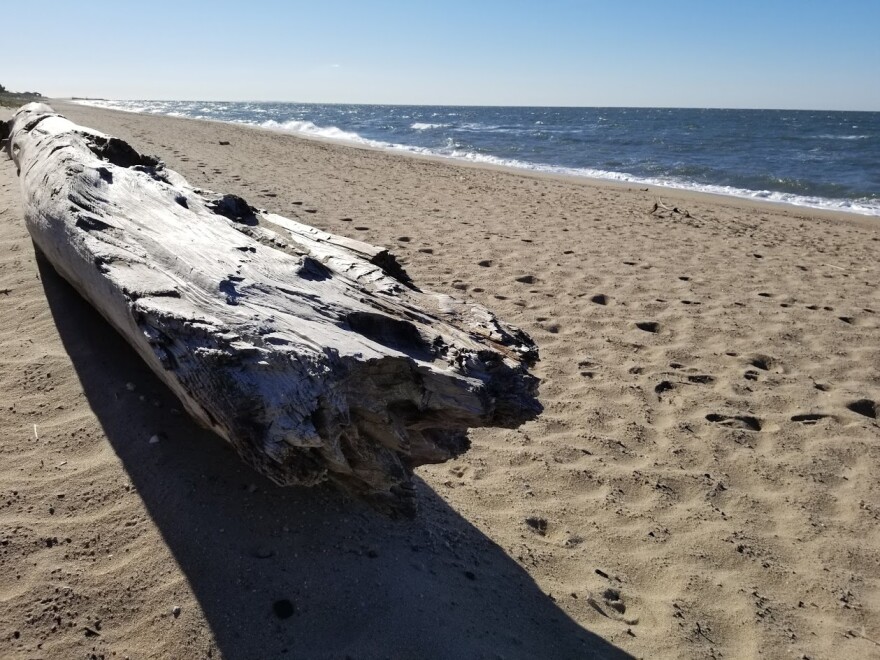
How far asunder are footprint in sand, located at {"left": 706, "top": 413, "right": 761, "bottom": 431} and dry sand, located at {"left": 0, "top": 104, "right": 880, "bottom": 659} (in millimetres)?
12

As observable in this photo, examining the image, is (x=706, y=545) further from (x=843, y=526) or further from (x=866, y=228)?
(x=866, y=228)

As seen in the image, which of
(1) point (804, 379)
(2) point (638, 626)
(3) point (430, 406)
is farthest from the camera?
(1) point (804, 379)

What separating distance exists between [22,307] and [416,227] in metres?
4.43

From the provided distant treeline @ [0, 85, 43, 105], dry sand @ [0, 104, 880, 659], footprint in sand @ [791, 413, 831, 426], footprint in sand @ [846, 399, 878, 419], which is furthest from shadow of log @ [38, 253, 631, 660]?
distant treeline @ [0, 85, 43, 105]

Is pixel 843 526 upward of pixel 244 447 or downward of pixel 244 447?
downward

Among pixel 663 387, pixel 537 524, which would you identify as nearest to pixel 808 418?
pixel 663 387

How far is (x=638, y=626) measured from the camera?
221cm

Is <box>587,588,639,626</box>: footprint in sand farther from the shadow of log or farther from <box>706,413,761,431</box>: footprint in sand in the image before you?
<box>706,413,761,431</box>: footprint in sand

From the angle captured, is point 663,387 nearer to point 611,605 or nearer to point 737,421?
point 737,421

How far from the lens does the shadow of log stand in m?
1.85

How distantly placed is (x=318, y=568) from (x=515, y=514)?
1.00m

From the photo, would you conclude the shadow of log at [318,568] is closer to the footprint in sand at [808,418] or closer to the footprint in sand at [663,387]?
the footprint in sand at [663,387]

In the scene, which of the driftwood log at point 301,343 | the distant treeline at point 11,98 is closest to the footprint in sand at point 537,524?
the driftwood log at point 301,343

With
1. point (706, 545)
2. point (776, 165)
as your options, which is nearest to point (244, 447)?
point (706, 545)
